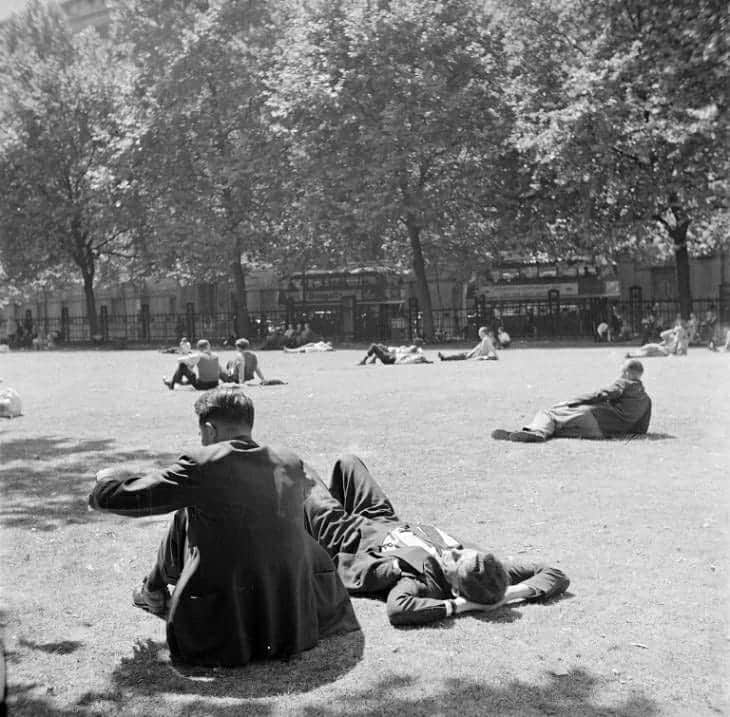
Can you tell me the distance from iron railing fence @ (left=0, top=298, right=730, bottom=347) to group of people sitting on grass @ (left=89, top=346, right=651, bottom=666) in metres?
30.2

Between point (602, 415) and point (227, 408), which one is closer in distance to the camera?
point (227, 408)

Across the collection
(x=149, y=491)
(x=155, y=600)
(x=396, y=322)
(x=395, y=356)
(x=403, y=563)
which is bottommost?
(x=155, y=600)

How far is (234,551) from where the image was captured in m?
4.34

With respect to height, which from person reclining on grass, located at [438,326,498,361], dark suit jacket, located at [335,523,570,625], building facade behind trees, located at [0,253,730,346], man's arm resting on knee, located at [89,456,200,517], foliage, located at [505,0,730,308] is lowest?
dark suit jacket, located at [335,523,570,625]

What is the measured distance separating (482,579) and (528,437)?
545 centimetres

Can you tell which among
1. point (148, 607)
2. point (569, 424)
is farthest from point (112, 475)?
point (569, 424)

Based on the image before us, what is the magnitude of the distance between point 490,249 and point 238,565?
32.2 meters

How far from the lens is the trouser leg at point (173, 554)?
4692mm

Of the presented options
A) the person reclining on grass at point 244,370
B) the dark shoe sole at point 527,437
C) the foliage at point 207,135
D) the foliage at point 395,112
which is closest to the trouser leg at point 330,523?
the dark shoe sole at point 527,437

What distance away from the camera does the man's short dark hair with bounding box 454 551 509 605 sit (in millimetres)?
4961

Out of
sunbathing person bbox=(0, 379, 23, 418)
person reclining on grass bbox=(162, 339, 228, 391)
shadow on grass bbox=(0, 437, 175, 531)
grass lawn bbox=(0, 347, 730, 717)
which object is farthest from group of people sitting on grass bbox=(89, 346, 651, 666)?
person reclining on grass bbox=(162, 339, 228, 391)

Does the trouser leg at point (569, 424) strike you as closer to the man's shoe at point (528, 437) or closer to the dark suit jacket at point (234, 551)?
the man's shoe at point (528, 437)

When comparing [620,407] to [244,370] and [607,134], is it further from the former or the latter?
[607,134]

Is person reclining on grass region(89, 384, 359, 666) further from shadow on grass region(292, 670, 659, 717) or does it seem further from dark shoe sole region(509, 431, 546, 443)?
dark shoe sole region(509, 431, 546, 443)
